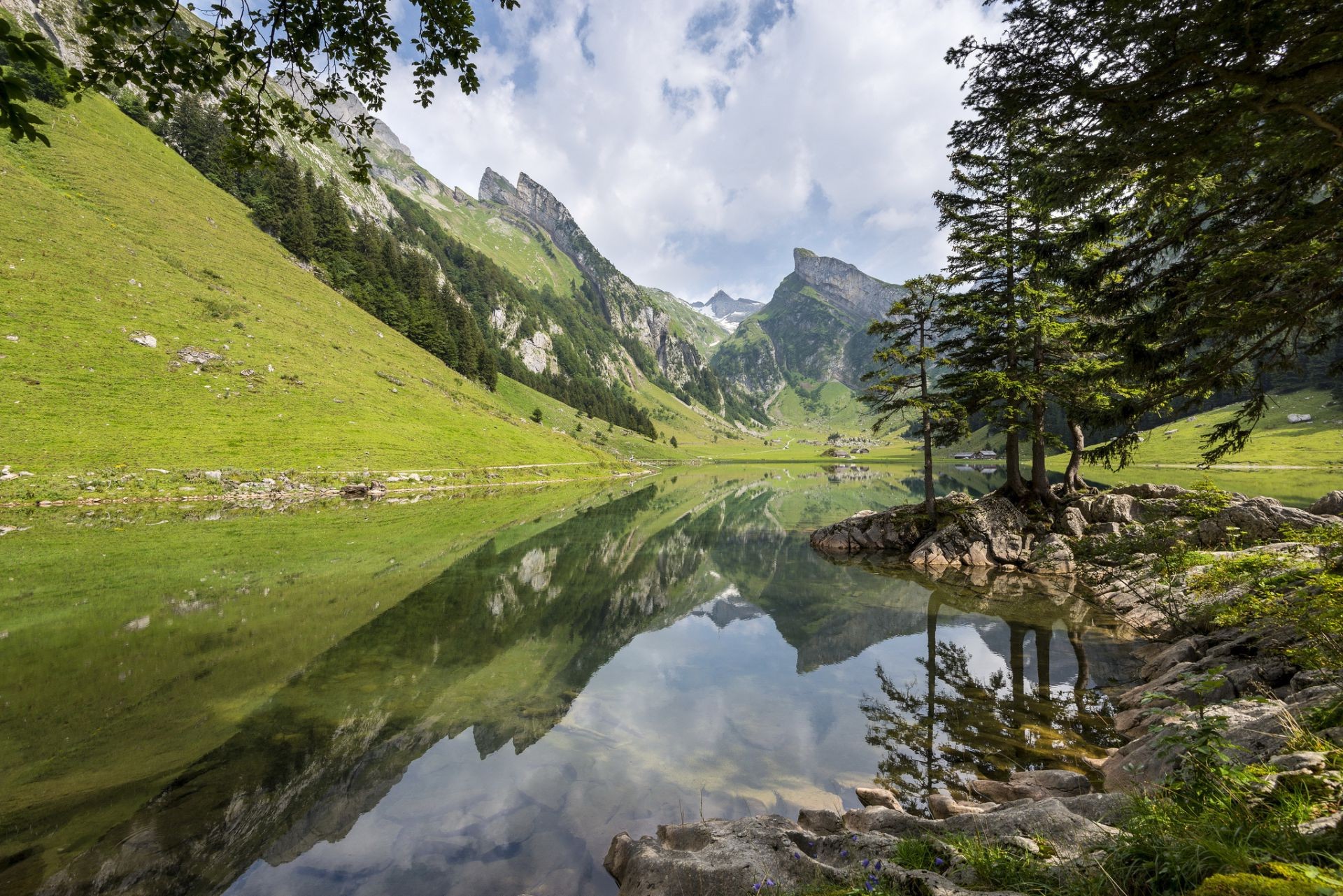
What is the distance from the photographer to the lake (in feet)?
23.6

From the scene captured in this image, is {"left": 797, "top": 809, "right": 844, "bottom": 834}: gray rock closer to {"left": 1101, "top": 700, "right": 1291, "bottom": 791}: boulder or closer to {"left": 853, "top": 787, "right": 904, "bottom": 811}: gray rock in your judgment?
{"left": 853, "top": 787, "right": 904, "bottom": 811}: gray rock

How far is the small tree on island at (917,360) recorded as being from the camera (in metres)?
26.4

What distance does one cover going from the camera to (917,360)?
26656 millimetres

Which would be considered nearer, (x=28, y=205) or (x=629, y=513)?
(x=629, y=513)

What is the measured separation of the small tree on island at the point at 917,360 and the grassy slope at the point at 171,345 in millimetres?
52216

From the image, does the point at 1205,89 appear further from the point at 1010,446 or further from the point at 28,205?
the point at 28,205

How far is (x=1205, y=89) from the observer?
7125 millimetres

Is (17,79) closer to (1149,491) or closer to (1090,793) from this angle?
(1090,793)

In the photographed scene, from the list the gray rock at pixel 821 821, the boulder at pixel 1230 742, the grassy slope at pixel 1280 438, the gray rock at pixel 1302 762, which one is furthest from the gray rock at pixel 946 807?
the grassy slope at pixel 1280 438

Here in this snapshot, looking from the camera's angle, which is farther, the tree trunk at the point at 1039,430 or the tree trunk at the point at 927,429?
the tree trunk at the point at 927,429

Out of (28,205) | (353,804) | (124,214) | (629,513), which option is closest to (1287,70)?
(353,804)

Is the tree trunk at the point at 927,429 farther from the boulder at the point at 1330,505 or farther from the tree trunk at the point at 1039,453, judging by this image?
the boulder at the point at 1330,505

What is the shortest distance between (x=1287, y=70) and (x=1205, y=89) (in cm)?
109

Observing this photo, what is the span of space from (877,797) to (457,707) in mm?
8959
